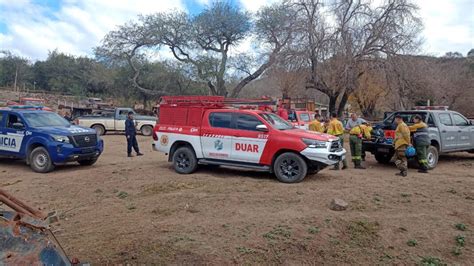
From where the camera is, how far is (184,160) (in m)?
10.3

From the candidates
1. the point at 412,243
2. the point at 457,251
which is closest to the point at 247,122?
the point at 412,243

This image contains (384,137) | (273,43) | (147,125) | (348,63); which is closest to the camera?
(384,137)

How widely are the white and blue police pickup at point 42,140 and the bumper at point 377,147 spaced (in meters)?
8.03

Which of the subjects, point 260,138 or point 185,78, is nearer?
point 260,138

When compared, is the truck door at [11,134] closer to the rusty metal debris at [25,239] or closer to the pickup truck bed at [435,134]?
→ the rusty metal debris at [25,239]

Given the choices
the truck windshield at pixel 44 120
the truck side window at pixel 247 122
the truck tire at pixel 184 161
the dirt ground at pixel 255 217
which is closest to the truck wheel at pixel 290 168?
the dirt ground at pixel 255 217

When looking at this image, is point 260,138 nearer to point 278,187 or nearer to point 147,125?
point 278,187

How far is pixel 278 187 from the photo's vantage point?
8.30 metres

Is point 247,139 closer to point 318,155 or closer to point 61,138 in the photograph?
point 318,155

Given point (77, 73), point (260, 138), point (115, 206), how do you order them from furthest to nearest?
point (77, 73)
point (260, 138)
point (115, 206)

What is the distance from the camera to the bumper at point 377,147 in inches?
440

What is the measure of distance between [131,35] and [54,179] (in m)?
26.0

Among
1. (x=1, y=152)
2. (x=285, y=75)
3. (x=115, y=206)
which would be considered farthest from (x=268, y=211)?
(x=285, y=75)

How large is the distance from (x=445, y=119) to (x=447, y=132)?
0.44m
